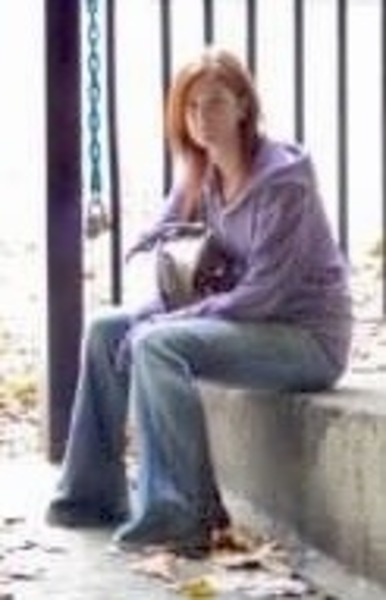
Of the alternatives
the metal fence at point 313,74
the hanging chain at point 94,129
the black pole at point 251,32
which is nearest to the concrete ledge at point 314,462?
the hanging chain at point 94,129

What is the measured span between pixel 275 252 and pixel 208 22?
1.82 metres

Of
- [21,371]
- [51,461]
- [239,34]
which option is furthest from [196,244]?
[239,34]

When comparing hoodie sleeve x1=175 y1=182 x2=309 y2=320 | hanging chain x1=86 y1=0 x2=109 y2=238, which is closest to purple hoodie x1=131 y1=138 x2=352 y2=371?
hoodie sleeve x1=175 y1=182 x2=309 y2=320

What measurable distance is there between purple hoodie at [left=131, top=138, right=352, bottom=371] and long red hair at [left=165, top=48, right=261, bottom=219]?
0.08 metres

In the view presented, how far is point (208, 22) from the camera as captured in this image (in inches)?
283

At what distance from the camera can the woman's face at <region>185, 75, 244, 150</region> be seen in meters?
5.75

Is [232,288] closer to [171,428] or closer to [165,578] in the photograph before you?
[171,428]

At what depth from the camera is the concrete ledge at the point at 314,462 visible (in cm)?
518

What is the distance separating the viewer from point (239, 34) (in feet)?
29.8

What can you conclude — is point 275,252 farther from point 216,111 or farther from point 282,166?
point 216,111

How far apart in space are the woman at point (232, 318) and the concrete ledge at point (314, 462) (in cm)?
14

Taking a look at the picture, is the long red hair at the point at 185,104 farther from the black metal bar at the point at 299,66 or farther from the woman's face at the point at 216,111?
the black metal bar at the point at 299,66

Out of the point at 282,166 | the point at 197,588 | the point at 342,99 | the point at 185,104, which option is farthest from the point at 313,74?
the point at 197,588

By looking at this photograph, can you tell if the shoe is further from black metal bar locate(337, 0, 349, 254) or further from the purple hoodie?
black metal bar locate(337, 0, 349, 254)
